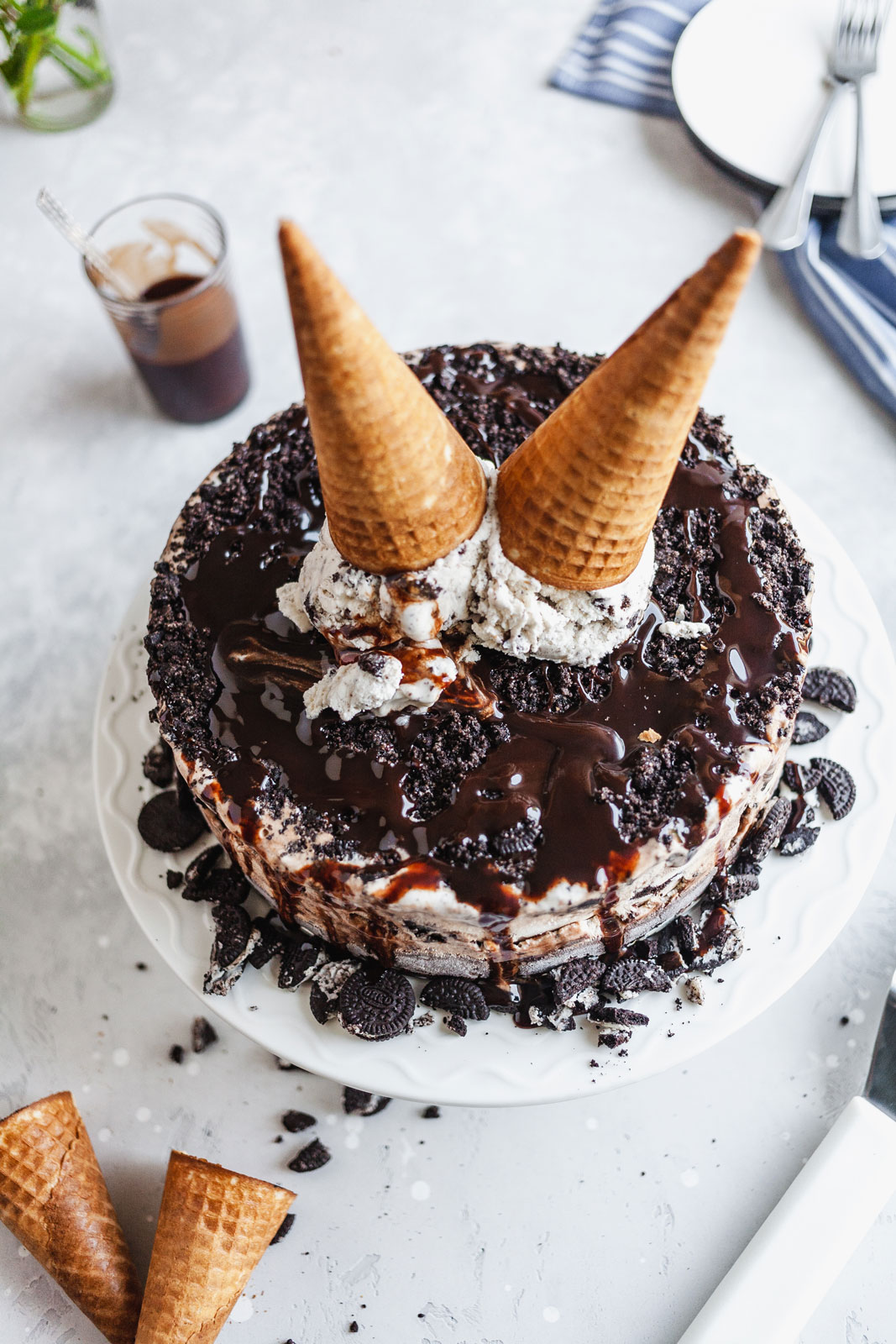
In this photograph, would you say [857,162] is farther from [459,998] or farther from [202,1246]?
[202,1246]

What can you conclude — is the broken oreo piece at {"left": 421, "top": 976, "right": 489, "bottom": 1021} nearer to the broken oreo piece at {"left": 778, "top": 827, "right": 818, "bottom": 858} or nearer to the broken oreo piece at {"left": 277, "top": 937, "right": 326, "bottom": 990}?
the broken oreo piece at {"left": 277, "top": 937, "right": 326, "bottom": 990}

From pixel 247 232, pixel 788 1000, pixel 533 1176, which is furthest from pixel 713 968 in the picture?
pixel 247 232

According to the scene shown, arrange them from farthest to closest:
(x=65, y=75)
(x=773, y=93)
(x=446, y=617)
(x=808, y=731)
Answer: (x=65, y=75) → (x=773, y=93) → (x=808, y=731) → (x=446, y=617)

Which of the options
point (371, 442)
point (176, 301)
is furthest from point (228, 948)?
point (176, 301)

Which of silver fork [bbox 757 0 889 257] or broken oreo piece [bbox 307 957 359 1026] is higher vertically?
silver fork [bbox 757 0 889 257]

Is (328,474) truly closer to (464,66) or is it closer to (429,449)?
(429,449)

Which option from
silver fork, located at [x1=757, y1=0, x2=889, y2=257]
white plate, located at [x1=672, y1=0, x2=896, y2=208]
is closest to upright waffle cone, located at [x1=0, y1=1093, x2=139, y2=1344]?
silver fork, located at [x1=757, y1=0, x2=889, y2=257]
